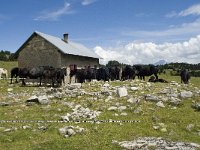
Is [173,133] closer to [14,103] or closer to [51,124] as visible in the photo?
[51,124]

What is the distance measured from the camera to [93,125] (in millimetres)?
16766

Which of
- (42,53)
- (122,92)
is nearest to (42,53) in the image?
(42,53)

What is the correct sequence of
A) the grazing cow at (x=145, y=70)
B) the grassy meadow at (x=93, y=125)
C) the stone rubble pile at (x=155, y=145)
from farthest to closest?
the grazing cow at (x=145, y=70)
the grassy meadow at (x=93, y=125)
the stone rubble pile at (x=155, y=145)

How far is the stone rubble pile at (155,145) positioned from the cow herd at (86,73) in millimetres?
19779

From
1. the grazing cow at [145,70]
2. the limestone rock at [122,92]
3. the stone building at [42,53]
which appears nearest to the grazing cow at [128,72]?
the grazing cow at [145,70]

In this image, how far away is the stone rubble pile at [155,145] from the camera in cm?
1383

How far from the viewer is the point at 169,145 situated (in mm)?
14117

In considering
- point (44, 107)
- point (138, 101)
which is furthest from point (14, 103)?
point (138, 101)

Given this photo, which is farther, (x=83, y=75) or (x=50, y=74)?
(x=83, y=75)

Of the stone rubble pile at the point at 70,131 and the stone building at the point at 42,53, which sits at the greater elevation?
the stone building at the point at 42,53

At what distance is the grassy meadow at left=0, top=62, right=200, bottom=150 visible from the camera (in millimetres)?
14664

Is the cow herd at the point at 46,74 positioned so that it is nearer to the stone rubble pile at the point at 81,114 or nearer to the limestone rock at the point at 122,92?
the limestone rock at the point at 122,92

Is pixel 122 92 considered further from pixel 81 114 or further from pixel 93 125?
pixel 93 125

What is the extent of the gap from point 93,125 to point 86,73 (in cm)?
2050
